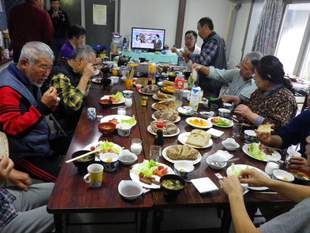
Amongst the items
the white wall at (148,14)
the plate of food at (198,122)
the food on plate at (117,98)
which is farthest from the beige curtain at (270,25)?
the food on plate at (117,98)

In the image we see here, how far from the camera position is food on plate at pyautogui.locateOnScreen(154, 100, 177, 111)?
2176 mm

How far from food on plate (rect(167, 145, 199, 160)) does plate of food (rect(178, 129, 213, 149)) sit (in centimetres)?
11

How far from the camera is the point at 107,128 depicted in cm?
165

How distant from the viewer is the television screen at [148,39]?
17.3ft

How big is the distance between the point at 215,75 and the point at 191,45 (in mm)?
1428

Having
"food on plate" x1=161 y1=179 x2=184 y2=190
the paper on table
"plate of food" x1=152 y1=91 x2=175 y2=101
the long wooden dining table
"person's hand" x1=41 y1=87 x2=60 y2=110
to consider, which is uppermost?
"person's hand" x1=41 y1=87 x2=60 y2=110

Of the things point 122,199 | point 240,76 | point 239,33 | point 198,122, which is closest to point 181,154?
point 122,199

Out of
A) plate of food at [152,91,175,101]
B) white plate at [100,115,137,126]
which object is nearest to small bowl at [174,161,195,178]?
white plate at [100,115,137,126]

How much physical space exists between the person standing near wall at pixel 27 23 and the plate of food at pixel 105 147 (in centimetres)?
257

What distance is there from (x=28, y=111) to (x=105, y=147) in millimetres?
565

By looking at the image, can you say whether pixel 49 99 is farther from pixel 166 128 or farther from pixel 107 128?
pixel 166 128

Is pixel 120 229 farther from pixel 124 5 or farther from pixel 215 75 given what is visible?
pixel 124 5

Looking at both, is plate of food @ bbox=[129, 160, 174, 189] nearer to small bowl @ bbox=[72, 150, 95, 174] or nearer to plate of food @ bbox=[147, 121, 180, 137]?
small bowl @ bbox=[72, 150, 95, 174]

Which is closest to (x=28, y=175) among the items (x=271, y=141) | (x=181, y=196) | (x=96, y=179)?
(x=96, y=179)
